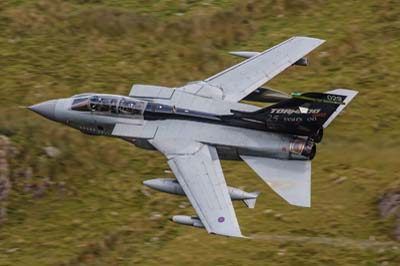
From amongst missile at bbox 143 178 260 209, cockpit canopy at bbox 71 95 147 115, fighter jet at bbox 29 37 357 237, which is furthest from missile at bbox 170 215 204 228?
cockpit canopy at bbox 71 95 147 115

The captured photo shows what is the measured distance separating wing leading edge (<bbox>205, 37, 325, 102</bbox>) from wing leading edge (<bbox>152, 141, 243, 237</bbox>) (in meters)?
3.27

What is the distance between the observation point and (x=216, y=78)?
34.5m

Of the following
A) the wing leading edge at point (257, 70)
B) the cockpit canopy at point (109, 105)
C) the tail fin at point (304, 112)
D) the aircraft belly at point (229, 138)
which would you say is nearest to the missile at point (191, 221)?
the aircraft belly at point (229, 138)

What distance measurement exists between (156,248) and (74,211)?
13.2 ft

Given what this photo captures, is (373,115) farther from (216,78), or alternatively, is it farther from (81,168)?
(81,168)

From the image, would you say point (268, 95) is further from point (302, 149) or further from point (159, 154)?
point (159, 154)

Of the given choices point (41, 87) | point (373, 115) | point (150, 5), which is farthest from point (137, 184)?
point (150, 5)

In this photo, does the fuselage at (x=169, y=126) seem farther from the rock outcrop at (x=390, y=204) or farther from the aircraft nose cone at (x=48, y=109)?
the rock outcrop at (x=390, y=204)

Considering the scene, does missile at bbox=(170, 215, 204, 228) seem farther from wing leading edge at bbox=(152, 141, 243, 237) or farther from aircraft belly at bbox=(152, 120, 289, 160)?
aircraft belly at bbox=(152, 120, 289, 160)

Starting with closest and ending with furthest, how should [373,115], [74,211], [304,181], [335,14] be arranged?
[304,181] → [74,211] → [373,115] → [335,14]

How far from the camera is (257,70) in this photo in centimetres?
3434

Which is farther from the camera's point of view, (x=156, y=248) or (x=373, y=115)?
(x=373, y=115)

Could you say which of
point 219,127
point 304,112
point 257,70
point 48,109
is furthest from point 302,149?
point 48,109

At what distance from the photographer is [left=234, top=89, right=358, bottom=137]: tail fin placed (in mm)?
29844
